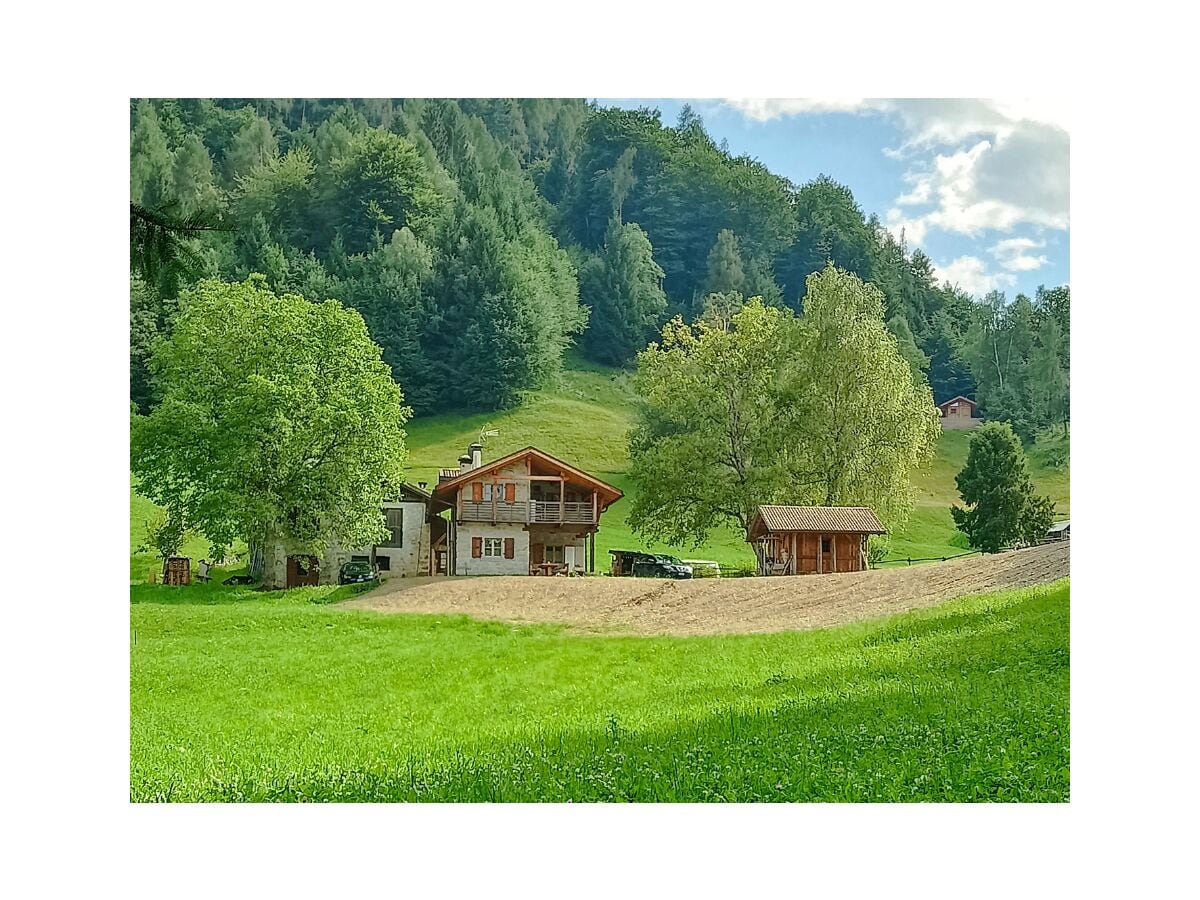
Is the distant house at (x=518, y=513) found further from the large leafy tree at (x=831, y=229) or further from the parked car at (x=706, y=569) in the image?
the large leafy tree at (x=831, y=229)

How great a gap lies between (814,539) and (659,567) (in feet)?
2.93

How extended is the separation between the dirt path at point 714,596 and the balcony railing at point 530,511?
0.34 meters

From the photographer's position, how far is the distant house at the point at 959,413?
6863 millimetres

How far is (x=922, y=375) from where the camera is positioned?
7078 mm

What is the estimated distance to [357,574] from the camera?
702 cm

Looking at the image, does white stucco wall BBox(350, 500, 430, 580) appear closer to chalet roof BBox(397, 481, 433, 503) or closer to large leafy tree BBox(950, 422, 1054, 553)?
chalet roof BBox(397, 481, 433, 503)

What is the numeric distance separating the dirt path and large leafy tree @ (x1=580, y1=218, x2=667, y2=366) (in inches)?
54.2

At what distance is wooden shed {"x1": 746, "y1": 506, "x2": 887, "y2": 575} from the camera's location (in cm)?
687

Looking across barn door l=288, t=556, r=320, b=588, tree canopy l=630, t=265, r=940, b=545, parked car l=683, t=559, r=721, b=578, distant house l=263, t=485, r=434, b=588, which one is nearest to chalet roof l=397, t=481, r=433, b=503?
distant house l=263, t=485, r=434, b=588

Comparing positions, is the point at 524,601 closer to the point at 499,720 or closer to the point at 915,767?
the point at 499,720

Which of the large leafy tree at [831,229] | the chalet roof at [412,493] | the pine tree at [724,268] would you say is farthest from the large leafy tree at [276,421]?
the large leafy tree at [831,229]

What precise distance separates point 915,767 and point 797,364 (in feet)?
8.37

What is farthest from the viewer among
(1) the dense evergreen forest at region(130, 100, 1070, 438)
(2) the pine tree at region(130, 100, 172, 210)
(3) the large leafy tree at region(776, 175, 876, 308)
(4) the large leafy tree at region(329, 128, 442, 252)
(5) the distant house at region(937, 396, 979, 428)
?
(4) the large leafy tree at region(329, 128, 442, 252)

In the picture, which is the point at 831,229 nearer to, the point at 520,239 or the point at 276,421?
the point at 520,239
